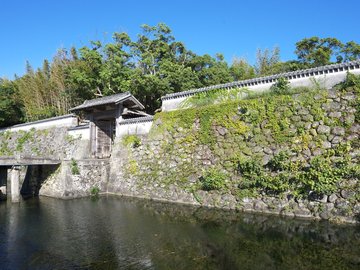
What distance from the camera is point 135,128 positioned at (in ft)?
58.3

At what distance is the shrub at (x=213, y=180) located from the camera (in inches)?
510

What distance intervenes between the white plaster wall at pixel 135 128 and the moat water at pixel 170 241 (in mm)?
5630

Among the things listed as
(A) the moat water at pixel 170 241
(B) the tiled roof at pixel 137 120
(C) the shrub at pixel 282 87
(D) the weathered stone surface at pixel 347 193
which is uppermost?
(C) the shrub at pixel 282 87

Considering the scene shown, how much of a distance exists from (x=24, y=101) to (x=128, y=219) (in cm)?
2255

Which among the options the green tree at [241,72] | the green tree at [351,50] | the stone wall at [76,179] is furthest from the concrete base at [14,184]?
the green tree at [351,50]

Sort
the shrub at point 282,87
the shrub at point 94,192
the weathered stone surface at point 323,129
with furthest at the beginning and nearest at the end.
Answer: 1. the shrub at point 94,192
2. the shrub at point 282,87
3. the weathered stone surface at point 323,129

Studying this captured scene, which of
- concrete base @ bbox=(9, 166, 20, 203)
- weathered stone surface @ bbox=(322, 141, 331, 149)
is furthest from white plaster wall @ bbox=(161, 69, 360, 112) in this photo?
concrete base @ bbox=(9, 166, 20, 203)

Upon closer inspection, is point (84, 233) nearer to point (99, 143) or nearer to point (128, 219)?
point (128, 219)

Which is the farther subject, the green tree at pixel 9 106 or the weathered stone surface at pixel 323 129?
the green tree at pixel 9 106

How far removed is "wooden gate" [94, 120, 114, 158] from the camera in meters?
19.2

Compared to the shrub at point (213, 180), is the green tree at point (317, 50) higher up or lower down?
higher up

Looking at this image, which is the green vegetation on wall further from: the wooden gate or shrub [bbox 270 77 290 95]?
the wooden gate

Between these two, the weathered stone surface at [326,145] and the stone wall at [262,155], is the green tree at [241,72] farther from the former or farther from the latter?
the weathered stone surface at [326,145]

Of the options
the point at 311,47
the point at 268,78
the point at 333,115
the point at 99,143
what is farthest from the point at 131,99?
the point at 311,47
